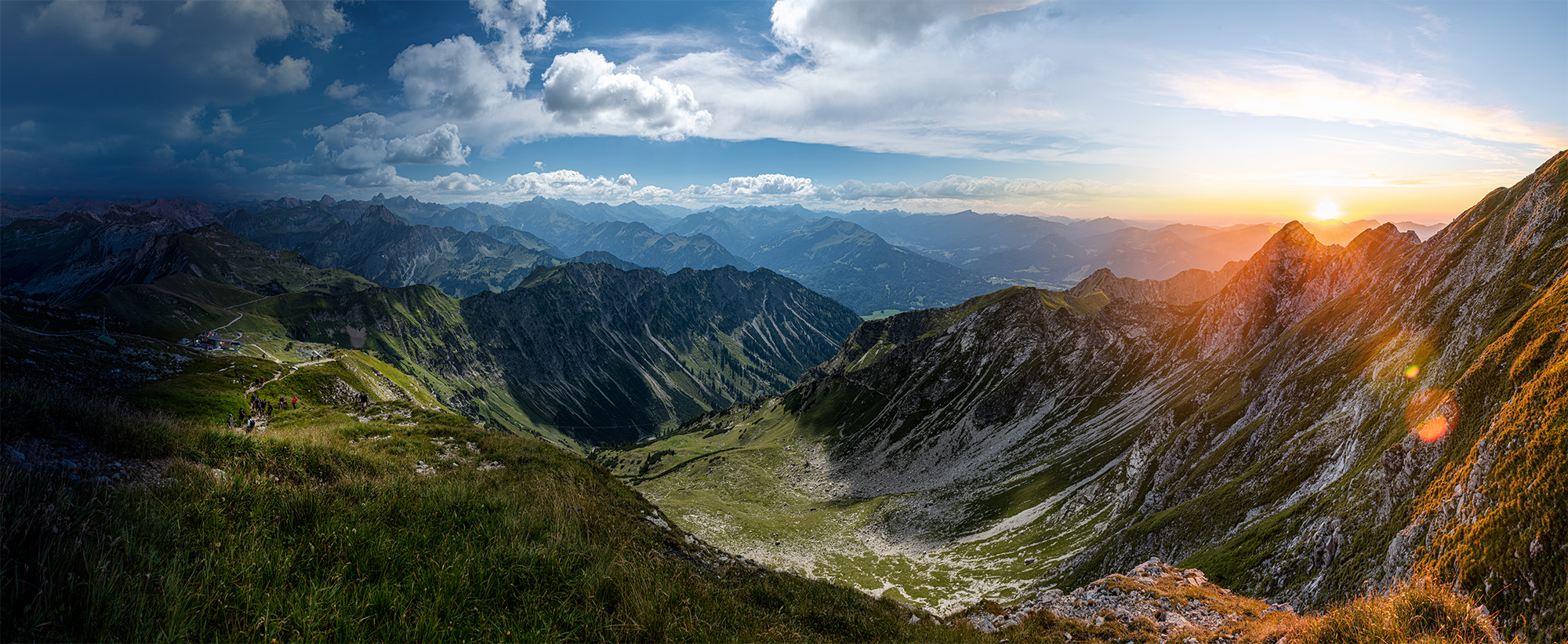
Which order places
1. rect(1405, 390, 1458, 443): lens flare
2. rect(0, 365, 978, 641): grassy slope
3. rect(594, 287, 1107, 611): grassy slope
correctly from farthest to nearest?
rect(594, 287, 1107, 611): grassy slope, rect(1405, 390, 1458, 443): lens flare, rect(0, 365, 978, 641): grassy slope

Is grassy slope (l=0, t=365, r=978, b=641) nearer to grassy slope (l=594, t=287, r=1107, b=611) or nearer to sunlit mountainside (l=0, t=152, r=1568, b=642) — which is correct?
sunlit mountainside (l=0, t=152, r=1568, b=642)

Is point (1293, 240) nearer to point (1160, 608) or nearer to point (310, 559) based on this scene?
point (1160, 608)

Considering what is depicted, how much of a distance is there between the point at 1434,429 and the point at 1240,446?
120ft

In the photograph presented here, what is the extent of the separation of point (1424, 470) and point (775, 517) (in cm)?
10960

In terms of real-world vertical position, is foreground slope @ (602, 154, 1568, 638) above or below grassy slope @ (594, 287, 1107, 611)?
above

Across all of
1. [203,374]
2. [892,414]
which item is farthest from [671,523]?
[892,414]

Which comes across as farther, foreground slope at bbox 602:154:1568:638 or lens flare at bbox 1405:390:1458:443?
lens flare at bbox 1405:390:1458:443

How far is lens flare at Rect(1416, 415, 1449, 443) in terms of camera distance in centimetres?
2556

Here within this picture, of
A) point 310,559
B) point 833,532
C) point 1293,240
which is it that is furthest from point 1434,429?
point 1293,240

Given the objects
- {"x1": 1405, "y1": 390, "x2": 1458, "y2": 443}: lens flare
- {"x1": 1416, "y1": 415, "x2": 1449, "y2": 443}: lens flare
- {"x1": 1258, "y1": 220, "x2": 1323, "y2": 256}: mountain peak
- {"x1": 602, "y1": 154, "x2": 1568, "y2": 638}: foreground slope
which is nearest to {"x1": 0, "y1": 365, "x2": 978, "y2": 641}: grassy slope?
{"x1": 602, "y1": 154, "x2": 1568, "y2": 638}: foreground slope

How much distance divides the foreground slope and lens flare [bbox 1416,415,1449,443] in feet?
0.82

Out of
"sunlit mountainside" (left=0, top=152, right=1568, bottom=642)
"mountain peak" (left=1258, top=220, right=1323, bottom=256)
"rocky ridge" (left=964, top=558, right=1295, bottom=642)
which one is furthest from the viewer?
"mountain peak" (left=1258, top=220, right=1323, bottom=256)

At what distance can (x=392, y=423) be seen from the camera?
86.2ft

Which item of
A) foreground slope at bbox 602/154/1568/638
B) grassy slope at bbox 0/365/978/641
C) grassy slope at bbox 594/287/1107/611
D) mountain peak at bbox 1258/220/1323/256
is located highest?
mountain peak at bbox 1258/220/1323/256
